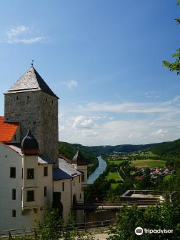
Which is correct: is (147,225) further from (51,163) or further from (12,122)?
(12,122)

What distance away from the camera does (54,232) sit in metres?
15.6

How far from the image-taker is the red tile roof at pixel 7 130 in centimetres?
3341

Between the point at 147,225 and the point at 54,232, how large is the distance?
16.5ft

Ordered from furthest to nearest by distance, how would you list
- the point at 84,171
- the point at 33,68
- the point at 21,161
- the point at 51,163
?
the point at 84,171
the point at 33,68
the point at 51,163
the point at 21,161

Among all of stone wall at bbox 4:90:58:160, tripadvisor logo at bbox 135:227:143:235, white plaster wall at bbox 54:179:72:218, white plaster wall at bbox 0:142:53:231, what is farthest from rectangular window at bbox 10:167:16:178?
tripadvisor logo at bbox 135:227:143:235

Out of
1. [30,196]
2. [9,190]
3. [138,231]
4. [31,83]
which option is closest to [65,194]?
[30,196]

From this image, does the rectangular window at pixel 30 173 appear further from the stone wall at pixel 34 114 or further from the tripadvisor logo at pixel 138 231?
the tripadvisor logo at pixel 138 231

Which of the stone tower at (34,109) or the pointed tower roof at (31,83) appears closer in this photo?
the stone tower at (34,109)

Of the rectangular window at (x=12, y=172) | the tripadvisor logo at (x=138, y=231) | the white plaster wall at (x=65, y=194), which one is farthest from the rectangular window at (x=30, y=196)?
the tripadvisor logo at (x=138, y=231)

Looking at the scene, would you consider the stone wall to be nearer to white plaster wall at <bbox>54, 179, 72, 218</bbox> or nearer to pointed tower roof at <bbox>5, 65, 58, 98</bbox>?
pointed tower roof at <bbox>5, 65, 58, 98</bbox>

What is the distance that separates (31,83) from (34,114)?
406 centimetres

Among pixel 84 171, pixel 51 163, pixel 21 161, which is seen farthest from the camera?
pixel 84 171

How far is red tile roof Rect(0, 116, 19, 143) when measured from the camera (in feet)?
110

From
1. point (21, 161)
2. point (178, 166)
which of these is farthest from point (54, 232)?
point (178, 166)
